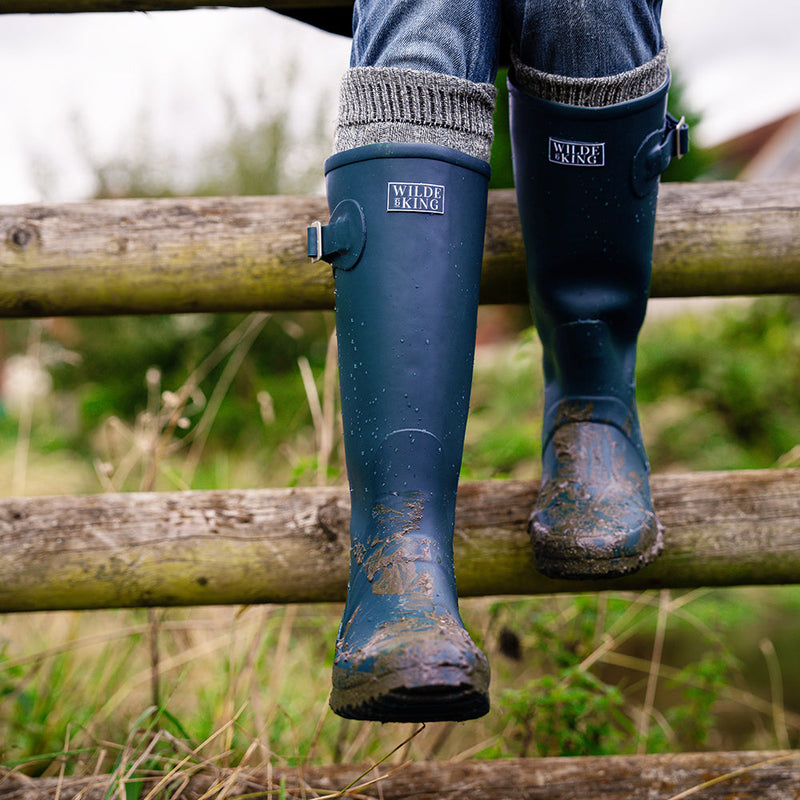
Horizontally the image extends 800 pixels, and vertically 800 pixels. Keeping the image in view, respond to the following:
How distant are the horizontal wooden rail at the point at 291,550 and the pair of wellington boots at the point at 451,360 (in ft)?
0.44

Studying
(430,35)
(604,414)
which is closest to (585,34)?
(430,35)

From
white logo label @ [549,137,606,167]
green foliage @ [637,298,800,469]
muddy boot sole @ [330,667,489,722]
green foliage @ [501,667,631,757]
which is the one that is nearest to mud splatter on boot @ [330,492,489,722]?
muddy boot sole @ [330,667,489,722]

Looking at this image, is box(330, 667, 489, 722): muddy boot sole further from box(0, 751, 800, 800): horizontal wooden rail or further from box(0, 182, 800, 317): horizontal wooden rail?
box(0, 182, 800, 317): horizontal wooden rail

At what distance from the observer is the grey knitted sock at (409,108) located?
71cm

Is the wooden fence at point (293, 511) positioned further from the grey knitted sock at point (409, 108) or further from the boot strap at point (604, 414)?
the grey knitted sock at point (409, 108)

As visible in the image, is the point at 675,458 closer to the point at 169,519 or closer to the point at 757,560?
the point at 757,560

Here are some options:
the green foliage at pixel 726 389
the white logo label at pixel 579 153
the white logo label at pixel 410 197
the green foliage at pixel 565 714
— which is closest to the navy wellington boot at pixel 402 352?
the white logo label at pixel 410 197

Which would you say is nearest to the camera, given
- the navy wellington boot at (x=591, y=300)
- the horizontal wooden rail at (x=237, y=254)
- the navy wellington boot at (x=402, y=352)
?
the navy wellington boot at (x=402, y=352)

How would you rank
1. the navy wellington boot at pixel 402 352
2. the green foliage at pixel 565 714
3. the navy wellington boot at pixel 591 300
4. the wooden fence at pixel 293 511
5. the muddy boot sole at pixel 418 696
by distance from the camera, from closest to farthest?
the muddy boot sole at pixel 418 696, the navy wellington boot at pixel 402 352, the navy wellington boot at pixel 591 300, the wooden fence at pixel 293 511, the green foliage at pixel 565 714

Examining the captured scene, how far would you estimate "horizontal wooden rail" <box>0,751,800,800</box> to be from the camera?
0.86 meters

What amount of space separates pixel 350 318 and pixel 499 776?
1.83 feet

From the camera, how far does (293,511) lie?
98 centimetres

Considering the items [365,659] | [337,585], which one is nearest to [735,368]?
[337,585]

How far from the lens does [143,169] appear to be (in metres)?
4.35
